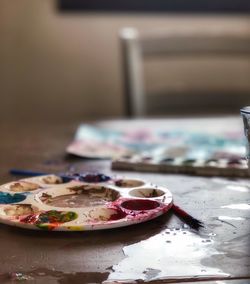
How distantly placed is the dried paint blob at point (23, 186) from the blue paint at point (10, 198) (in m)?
0.03

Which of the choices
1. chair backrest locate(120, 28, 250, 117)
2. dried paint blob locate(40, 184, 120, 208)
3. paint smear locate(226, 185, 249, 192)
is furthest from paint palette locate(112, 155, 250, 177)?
chair backrest locate(120, 28, 250, 117)

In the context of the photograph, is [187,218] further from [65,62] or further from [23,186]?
[65,62]

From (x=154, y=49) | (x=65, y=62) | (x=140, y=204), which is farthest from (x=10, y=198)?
(x=65, y=62)

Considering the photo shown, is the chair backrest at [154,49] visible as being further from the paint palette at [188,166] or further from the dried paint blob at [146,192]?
the dried paint blob at [146,192]

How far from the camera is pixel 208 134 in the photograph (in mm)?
1117

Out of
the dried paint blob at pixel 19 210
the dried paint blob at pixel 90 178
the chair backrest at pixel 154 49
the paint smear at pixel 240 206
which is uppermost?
the chair backrest at pixel 154 49

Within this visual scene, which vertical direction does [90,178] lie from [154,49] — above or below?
below

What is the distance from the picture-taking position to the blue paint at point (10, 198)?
1.82 ft

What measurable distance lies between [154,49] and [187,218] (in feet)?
4.46

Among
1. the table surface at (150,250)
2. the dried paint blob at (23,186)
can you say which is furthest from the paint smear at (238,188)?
the dried paint blob at (23,186)

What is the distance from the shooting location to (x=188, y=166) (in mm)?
777

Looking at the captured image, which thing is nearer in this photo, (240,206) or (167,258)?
(167,258)

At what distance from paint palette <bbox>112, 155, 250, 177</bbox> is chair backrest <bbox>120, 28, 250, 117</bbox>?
0.94 metres

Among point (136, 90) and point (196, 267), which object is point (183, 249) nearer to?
point (196, 267)
